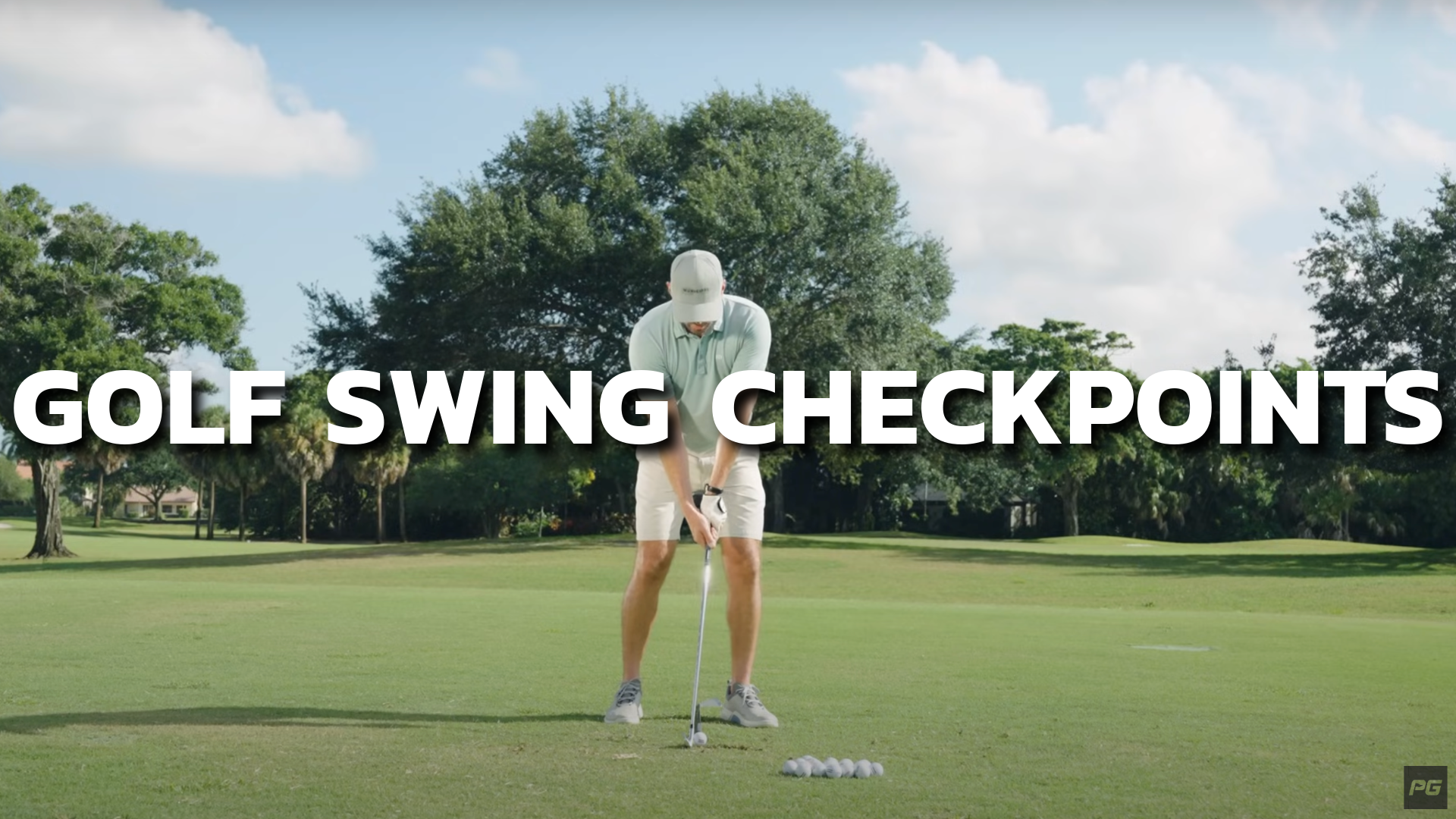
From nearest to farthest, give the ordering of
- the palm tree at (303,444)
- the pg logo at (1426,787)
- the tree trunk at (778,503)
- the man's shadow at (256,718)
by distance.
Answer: the pg logo at (1426,787)
the man's shadow at (256,718)
the palm tree at (303,444)
the tree trunk at (778,503)

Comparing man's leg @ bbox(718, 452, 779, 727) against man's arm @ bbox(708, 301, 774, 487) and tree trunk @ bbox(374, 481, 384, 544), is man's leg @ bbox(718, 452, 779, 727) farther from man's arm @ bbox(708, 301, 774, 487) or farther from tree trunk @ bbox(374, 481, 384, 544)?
tree trunk @ bbox(374, 481, 384, 544)

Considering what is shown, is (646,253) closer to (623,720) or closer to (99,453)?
(99,453)

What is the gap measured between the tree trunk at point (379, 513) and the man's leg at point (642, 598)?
2686 inches

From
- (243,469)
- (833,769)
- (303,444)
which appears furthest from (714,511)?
(243,469)

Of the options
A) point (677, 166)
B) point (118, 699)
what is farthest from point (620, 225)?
point (118, 699)

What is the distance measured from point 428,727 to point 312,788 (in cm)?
182

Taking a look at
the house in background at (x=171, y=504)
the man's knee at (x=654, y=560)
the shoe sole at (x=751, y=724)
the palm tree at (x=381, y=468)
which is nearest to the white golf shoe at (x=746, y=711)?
the shoe sole at (x=751, y=724)

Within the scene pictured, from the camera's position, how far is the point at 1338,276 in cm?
4972

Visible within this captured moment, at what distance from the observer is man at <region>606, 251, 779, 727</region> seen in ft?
28.3

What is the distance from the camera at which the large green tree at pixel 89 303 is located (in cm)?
4797

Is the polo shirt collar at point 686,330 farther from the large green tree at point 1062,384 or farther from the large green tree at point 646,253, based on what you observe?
the large green tree at point 1062,384

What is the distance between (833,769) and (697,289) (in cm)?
306

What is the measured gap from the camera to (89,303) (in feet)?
161

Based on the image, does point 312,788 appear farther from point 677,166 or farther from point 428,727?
point 677,166
